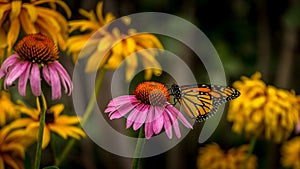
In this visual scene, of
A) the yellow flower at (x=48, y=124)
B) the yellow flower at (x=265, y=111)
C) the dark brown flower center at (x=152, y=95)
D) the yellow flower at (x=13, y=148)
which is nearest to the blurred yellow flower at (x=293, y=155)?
the yellow flower at (x=265, y=111)

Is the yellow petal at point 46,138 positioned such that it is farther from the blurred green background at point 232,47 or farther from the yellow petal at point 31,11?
the blurred green background at point 232,47

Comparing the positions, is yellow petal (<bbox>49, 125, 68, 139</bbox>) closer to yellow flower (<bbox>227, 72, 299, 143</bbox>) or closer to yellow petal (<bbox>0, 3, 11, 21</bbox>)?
yellow petal (<bbox>0, 3, 11, 21</bbox>)

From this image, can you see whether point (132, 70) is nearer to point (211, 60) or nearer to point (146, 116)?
point (146, 116)

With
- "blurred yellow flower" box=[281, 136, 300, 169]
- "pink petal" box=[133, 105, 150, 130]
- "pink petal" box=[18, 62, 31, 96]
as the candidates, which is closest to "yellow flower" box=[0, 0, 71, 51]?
"pink petal" box=[18, 62, 31, 96]

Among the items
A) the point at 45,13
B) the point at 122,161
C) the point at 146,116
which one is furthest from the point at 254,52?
the point at 146,116

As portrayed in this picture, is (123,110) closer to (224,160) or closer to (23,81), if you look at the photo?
(23,81)
